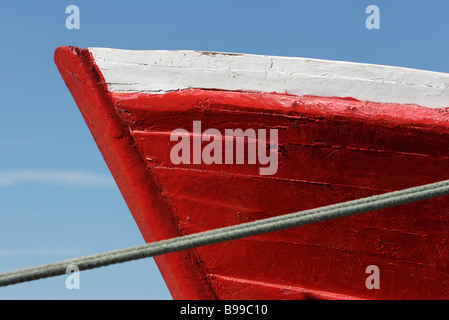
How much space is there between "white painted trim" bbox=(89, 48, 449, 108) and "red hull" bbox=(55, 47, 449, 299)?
0.04 m

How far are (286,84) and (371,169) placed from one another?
426mm

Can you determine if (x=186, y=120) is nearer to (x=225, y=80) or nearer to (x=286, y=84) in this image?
(x=225, y=80)

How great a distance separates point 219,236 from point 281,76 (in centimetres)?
75

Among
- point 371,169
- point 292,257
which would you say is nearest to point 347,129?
point 371,169

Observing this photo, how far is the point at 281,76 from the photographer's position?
1869 millimetres

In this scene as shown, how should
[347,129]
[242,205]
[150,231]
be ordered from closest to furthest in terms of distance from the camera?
[347,129] < [242,205] < [150,231]

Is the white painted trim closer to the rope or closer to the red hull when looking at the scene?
the red hull

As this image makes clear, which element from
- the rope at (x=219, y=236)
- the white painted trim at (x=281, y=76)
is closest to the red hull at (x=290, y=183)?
the white painted trim at (x=281, y=76)

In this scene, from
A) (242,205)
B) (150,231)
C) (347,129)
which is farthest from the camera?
(150,231)

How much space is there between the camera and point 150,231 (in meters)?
2.13

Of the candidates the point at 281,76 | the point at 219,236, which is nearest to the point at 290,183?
the point at 281,76

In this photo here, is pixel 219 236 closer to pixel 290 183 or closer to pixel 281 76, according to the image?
pixel 290 183

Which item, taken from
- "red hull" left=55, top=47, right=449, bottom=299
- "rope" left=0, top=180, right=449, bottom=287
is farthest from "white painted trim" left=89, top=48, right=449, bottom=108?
"rope" left=0, top=180, right=449, bottom=287

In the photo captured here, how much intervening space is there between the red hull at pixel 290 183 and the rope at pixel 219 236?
1.60 ft
